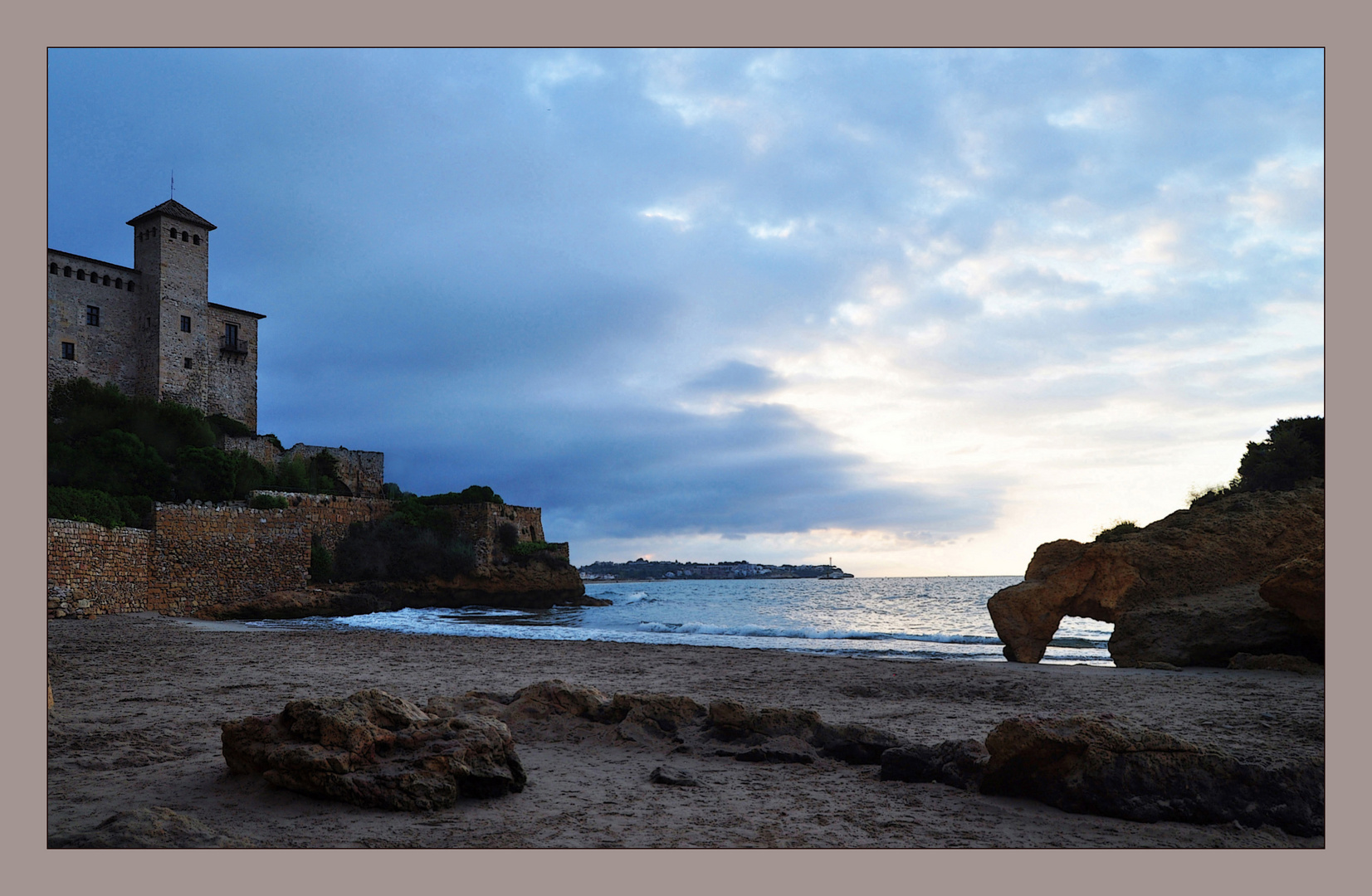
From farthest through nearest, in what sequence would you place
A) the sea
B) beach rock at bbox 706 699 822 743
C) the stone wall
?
the stone wall → the sea → beach rock at bbox 706 699 822 743

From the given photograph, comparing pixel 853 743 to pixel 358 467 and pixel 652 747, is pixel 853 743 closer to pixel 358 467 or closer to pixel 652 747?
pixel 652 747

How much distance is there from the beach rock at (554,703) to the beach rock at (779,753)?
127 cm

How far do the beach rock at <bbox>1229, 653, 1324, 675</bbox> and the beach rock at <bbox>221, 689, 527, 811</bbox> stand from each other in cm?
852

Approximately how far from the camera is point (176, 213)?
125 feet

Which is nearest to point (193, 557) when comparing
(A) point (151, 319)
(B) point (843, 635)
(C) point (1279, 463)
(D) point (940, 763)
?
(B) point (843, 635)

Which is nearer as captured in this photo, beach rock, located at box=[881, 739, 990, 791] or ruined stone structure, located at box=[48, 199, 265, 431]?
beach rock, located at box=[881, 739, 990, 791]

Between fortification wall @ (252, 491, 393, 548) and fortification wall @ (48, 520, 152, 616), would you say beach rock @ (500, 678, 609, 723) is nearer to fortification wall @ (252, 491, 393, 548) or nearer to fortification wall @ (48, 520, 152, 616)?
fortification wall @ (48, 520, 152, 616)

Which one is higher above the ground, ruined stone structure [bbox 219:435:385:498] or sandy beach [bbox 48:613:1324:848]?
ruined stone structure [bbox 219:435:385:498]

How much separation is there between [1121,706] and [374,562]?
3096 centimetres

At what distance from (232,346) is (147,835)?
44.8 meters

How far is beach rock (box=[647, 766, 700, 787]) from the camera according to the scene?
14.3 feet

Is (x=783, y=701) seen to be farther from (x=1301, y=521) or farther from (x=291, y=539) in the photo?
(x=291, y=539)

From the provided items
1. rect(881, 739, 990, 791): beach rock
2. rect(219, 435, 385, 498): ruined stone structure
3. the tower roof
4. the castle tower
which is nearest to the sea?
rect(881, 739, 990, 791): beach rock

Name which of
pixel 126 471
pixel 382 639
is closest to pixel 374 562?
pixel 126 471
